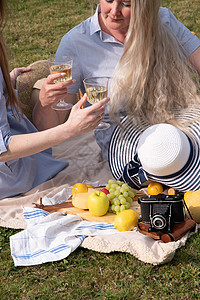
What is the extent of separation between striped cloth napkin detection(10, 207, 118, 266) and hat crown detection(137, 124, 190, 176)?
0.55 meters

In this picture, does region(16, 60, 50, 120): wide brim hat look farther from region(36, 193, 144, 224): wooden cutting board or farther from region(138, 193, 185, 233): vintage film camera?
region(138, 193, 185, 233): vintage film camera

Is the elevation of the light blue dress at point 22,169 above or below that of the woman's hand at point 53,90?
below

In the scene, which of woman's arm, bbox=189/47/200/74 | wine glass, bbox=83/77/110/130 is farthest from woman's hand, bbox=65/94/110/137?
woman's arm, bbox=189/47/200/74

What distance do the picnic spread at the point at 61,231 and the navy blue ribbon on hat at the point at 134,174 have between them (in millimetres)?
199

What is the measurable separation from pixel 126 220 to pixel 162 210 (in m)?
0.29

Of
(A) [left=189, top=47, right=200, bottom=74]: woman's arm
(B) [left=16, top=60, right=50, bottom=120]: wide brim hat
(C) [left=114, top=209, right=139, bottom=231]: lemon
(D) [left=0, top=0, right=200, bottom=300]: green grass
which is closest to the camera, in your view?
(D) [left=0, top=0, right=200, bottom=300]: green grass

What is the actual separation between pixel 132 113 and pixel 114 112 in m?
0.15

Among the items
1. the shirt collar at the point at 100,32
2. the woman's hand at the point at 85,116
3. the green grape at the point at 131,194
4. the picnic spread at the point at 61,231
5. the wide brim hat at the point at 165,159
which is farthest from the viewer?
the shirt collar at the point at 100,32

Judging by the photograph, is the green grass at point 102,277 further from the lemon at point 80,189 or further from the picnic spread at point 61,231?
the lemon at point 80,189

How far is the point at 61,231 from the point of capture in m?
2.91

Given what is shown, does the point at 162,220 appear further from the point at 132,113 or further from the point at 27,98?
the point at 27,98

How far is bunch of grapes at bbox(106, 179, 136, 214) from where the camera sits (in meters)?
3.03

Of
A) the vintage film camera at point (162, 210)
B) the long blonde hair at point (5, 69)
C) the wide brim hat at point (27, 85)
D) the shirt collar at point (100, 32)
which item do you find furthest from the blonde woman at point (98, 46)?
the vintage film camera at point (162, 210)

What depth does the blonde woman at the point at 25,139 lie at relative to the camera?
2.63 meters
